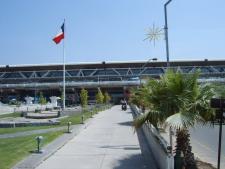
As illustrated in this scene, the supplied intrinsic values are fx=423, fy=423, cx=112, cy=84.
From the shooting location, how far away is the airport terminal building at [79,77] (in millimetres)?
132875

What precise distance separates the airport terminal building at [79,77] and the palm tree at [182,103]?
11543cm

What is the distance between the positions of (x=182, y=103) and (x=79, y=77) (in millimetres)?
130335

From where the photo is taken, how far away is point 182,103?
12.4 meters

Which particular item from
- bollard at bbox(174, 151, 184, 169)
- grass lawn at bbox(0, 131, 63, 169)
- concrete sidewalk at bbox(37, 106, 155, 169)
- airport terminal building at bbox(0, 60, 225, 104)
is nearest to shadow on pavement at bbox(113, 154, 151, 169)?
concrete sidewalk at bbox(37, 106, 155, 169)

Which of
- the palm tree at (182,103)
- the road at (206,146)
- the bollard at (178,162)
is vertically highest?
the palm tree at (182,103)

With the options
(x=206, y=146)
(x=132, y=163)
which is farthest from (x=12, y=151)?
(x=206, y=146)

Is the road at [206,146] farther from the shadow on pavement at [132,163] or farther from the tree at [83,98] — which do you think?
the tree at [83,98]

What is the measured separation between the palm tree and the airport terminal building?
4544 inches

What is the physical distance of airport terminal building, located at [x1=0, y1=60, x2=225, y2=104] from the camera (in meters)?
133

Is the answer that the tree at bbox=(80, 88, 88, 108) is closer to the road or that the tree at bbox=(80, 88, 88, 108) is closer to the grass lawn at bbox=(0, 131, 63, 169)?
the road

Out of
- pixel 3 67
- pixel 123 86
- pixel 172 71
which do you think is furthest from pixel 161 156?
pixel 3 67

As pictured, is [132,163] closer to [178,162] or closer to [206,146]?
[178,162]

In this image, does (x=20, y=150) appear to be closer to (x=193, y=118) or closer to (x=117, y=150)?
(x=117, y=150)

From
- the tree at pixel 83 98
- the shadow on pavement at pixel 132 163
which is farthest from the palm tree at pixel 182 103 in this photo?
the tree at pixel 83 98
